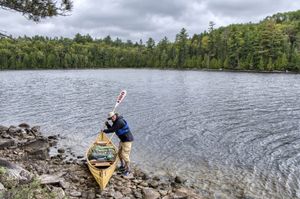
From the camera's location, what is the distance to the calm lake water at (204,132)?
19.2 metres

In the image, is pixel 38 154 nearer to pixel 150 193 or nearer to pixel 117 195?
pixel 117 195

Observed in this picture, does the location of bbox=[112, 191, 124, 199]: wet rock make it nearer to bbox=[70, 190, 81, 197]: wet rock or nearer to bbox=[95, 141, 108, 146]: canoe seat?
bbox=[70, 190, 81, 197]: wet rock

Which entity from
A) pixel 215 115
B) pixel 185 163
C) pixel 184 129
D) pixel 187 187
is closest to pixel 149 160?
pixel 185 163

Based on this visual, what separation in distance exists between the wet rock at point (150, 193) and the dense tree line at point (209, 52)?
4165 inches

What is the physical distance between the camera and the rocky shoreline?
13.5 metres

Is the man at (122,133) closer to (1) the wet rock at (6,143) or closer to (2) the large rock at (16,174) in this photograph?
(2) the large rock at (16,174)

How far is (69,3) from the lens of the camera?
17.1 meters

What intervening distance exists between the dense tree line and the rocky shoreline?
322ft

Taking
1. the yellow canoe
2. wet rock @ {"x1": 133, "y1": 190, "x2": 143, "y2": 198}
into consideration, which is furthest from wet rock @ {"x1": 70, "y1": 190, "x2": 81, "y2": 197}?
wet rock @ {"x1": 133, "y1": 190, "x2": 143, "y2": 198}

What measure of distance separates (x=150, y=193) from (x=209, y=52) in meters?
154

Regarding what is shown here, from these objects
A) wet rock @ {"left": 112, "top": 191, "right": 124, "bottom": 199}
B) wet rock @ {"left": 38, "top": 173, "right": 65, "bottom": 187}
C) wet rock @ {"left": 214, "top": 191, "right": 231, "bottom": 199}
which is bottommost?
wet rock @ {"left": 214, "top": 191, "right": 231, "bottom": 199}

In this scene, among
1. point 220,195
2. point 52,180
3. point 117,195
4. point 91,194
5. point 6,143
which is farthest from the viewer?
point 6,143

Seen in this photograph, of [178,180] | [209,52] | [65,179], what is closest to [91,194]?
[65,179]

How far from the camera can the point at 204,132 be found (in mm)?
30281
